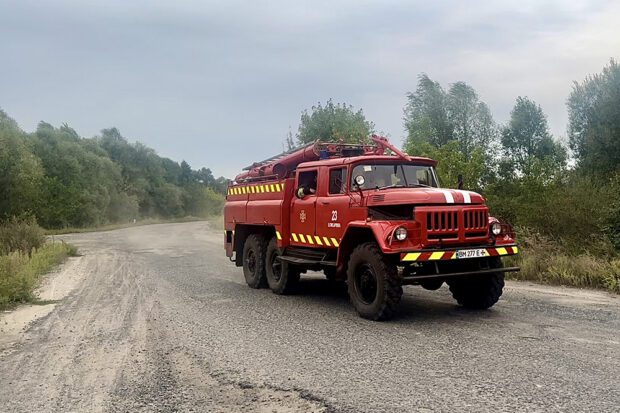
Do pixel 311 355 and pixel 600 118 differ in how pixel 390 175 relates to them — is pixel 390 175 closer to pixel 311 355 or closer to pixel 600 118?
pixel 311 355

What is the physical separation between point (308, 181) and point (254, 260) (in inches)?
101

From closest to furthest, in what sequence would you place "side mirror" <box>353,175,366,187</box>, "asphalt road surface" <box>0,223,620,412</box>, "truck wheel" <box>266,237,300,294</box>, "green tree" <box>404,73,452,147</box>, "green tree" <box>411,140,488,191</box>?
"asphalt road surface" <box>0,223,620,412</box> → "side mirror" <box>353,175,366,187</box> → "truck wheel" <box>266,237,300,294</box> → "green tree" <box>411,140,488,191</box> → "green tree" <box>404,73,452,147</box>

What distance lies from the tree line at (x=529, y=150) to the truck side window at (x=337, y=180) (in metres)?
4.18

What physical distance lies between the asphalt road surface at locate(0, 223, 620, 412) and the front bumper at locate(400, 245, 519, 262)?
0.87m

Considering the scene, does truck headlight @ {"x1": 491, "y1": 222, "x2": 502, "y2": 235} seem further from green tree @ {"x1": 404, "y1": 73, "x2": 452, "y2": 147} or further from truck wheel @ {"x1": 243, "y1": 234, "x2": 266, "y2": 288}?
green tree @ {"x1": 404, "y1": 73, "x2": 452, "y2": 147}

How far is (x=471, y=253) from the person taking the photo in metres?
7.22

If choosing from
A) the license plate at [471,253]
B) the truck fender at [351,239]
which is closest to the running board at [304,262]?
the truck fender at [351,239]

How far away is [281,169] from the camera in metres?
10.3

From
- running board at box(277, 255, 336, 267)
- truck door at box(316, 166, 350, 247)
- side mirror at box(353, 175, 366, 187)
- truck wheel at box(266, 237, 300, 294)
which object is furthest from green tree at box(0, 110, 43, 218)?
side mirror at box(353, 175, 366, 187)

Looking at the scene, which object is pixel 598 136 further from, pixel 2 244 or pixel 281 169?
pixel 2 244

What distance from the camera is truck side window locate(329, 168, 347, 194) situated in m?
8.44

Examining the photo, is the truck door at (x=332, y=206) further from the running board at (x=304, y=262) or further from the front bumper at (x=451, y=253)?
the front bumper at (x=451, y=253)

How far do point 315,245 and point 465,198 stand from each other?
2.60 metres

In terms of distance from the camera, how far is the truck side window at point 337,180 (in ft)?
27.7
